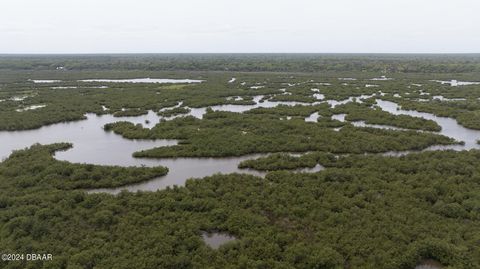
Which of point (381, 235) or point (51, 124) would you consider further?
point (51, 124)

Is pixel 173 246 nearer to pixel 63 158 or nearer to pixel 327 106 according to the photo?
pixel 63 158

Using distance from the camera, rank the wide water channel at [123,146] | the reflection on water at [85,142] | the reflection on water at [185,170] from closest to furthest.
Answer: the reflection on water at [185,170] → the wide water channel at [123,146] → the reflection on water at [85,142]

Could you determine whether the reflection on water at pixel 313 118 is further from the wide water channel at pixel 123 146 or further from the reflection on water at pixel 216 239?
the reflection on water at pixel 216 239

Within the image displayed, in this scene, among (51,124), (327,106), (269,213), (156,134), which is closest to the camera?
(269,213)

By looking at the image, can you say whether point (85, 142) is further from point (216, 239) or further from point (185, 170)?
point (216, 239)

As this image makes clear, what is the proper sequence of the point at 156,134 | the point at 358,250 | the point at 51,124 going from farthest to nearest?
the point at 51,124 < the point at 156,134 < the point at 358,250

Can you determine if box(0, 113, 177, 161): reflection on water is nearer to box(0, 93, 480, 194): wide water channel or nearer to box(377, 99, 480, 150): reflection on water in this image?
box(0, 93, 480, 194): wide water channel

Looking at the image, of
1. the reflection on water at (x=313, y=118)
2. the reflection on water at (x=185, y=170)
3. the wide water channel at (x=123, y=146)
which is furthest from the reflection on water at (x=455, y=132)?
the reflection on water at (x=185, y=170)

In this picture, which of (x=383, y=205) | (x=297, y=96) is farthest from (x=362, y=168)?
(x=297, y=96)

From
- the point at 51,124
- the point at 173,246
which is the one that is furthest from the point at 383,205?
the point at 51,124
